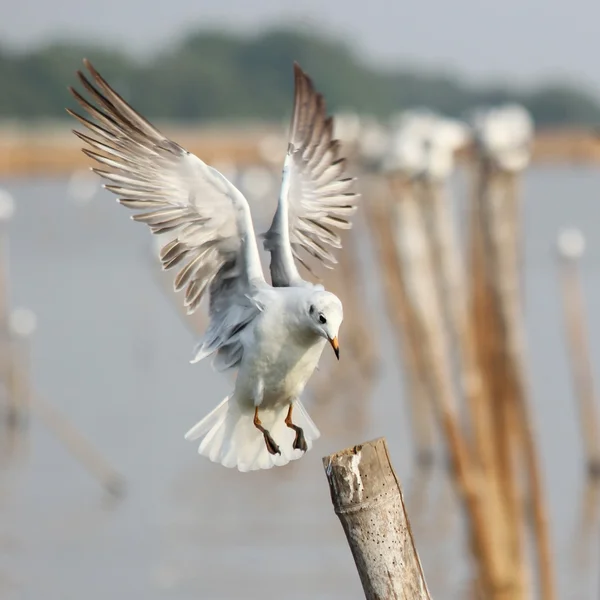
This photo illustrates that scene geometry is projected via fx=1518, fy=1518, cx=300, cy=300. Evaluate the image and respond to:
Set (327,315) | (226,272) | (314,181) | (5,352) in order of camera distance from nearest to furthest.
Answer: (327,315) < (226,272) < (314,181) < (5,352)

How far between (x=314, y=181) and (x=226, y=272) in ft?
2.19

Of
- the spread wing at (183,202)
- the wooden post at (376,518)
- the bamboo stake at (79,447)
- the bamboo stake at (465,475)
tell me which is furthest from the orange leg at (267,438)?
the bamboo stake at (79,447)

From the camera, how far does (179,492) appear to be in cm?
1500

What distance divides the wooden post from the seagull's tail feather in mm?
1246

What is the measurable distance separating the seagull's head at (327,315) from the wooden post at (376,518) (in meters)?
0.54

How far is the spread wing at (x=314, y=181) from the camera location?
6.19 meters

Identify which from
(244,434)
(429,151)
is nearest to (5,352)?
(429,151)

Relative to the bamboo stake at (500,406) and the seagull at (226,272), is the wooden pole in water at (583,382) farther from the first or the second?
the seagull at (226,272)

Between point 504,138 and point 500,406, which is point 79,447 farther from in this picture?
point 504,138

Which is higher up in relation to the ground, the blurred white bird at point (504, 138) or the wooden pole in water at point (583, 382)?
the blurred white bird at point (504, 138)

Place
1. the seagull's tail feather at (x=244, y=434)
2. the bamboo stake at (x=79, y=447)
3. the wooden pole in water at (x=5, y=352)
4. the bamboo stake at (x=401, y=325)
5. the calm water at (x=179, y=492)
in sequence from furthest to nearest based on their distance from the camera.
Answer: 1. the wooden pole in water at (x=5, y=352)
2. the bamboo stake at (x=79, y=447)
3. the bamboo stake at (x=401, y=325)
4. the calm water at (x=179, y=492)
5. the seagull's tail feather at (x=244, y=434)

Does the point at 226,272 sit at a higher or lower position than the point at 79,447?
higher

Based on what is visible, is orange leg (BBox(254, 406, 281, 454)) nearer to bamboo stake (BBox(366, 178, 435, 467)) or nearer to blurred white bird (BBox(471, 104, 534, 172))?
blurred white bird (BBox(471, 104, 534, 172))

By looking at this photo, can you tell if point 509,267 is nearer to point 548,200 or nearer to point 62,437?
point 62,437
